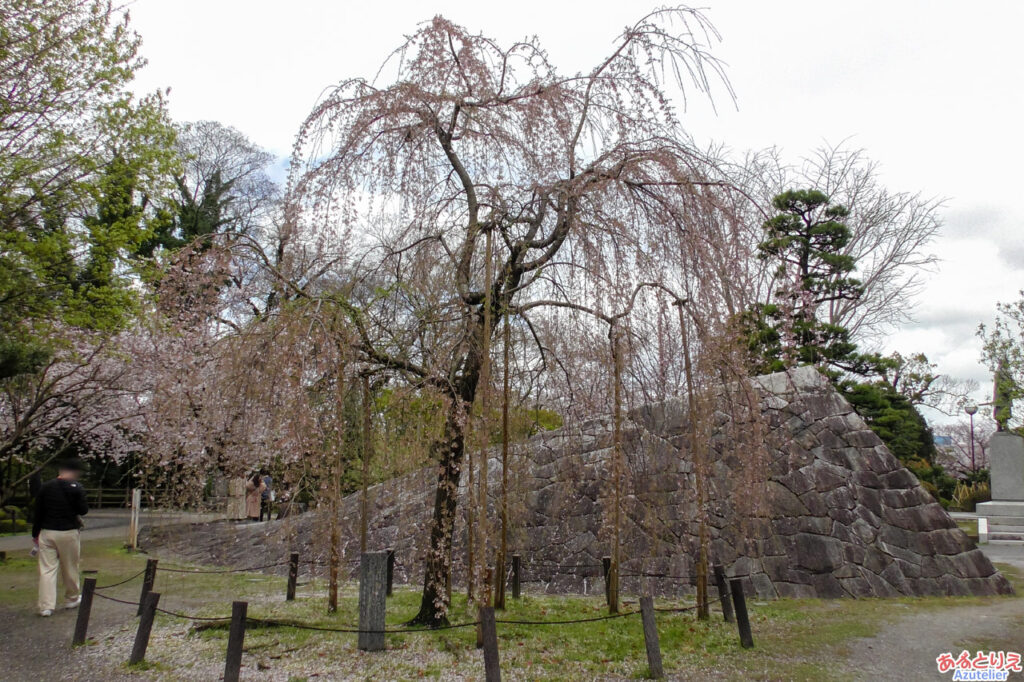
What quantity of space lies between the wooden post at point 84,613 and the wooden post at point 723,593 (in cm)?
537

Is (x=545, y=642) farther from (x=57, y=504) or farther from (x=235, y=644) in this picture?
(x=57, y=504)

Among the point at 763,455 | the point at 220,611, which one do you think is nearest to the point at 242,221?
the point at 220,611

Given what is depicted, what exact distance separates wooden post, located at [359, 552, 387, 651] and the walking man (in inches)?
133

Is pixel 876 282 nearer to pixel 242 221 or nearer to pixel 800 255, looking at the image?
pixel 800 255

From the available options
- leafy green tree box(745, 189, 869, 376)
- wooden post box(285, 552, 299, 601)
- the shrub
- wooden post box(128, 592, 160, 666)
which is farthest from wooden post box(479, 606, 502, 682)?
the shrub

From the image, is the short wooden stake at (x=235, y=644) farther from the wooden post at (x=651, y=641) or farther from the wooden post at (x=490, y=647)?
the wooden post at (x=651, y=641)

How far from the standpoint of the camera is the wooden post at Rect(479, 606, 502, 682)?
13.2 feet

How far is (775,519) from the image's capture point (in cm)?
778

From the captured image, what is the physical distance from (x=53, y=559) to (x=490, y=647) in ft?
17.2

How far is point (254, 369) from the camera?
4.53 meters

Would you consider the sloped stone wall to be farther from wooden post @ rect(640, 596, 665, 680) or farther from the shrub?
the shrub

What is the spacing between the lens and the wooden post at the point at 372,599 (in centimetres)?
515

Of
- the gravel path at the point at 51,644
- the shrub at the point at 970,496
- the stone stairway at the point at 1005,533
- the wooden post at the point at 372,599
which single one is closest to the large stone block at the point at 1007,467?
the stone stairway at the point at 1005,533

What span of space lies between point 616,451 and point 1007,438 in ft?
39.1
